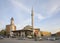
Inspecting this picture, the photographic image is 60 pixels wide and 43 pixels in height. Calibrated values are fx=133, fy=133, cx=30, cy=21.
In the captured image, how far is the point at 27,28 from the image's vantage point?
19.3 meters

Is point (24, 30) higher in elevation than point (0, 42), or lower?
higher

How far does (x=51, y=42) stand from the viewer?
8.98 meters

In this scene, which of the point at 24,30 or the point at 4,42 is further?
the point at 24,30

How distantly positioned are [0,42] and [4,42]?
0.77ft

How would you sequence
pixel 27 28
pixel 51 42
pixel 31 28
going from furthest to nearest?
pixel 27 28 < pixel 31 28 < pixel 51 42

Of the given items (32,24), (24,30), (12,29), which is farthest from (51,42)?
(12,29)

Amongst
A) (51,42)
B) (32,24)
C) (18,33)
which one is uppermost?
(32,24)

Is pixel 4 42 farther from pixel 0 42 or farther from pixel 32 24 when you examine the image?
pixel 32 24

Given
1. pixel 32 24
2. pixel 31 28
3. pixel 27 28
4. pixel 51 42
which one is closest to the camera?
pixel 51 42

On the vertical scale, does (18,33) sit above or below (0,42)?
above

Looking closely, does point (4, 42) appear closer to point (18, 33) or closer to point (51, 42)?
point (51, 42)

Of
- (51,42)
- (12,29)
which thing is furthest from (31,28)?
(51,42)

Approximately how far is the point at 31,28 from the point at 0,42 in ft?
33.9

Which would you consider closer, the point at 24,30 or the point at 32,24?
the point at 32,24
